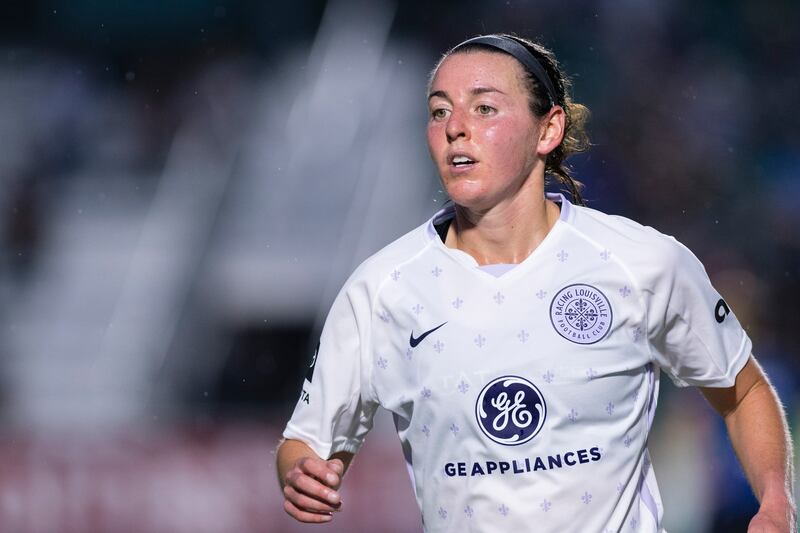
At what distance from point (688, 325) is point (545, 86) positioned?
691 mm

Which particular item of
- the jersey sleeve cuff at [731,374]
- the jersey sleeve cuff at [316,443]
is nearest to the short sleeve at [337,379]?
the jersey sleeve cuff at [316,443]

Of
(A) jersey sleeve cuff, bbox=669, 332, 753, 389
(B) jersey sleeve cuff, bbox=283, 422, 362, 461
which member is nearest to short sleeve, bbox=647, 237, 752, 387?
(A) jersey sleeve cuff, bbox=669, 332, 753, 389

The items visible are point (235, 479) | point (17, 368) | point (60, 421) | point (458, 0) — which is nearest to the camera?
point (235, 479)

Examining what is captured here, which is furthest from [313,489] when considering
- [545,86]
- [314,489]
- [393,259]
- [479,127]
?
[545,86]

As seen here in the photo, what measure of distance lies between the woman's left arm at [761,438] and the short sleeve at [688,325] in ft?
0.24

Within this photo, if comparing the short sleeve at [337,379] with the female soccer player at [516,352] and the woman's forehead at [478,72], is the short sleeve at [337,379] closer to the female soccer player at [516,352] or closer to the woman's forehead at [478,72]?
the female soccer player at [516,352]

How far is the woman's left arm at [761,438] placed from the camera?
8.21ft

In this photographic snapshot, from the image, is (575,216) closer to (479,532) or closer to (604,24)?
(479,532)

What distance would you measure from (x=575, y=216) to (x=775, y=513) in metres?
0.83

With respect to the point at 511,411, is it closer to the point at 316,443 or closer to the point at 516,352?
the point at 516,352

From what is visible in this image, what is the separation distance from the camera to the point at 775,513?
Answer: 96.1 inches

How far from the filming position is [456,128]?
265 centimetres

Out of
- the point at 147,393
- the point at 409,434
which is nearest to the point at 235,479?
the point at 147,393

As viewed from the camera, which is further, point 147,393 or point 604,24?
point 604,24
